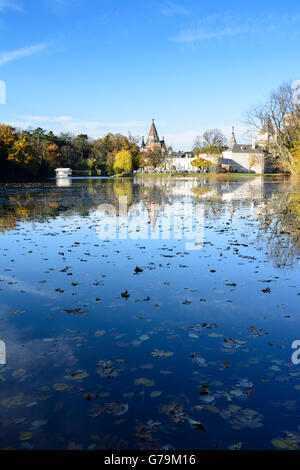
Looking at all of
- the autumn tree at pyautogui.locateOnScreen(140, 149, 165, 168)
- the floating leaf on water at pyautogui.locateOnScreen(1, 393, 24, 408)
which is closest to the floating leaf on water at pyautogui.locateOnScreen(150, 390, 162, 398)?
the floating leaf on water at pyautogui.locateOnScreen(1, 393, 24, 408)

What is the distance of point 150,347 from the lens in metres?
4.30

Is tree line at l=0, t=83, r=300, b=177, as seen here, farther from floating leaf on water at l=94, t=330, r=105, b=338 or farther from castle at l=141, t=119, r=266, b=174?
floating leaf on water at l=94, t=330, r=105, b=338

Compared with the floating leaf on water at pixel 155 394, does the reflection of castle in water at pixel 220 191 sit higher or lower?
higher

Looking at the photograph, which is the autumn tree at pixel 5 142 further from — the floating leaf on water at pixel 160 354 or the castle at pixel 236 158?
the floating leaf on water at pixel 160 354

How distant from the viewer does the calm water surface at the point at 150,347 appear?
2.96 m

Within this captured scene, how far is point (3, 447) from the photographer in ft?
9.14

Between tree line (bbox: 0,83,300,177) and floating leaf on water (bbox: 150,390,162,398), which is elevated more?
tree line (bbox: 0,83,300,177)

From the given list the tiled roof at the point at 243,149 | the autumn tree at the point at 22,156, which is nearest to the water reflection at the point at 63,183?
the autumn tree at the point at 22,156

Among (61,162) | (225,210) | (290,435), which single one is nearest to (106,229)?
(225,210)

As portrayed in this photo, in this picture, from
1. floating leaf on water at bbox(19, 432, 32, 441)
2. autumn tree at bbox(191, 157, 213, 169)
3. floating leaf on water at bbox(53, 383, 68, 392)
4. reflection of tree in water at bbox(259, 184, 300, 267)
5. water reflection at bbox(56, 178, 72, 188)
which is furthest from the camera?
autumn tree at bbox(191, 157, 213, 169)

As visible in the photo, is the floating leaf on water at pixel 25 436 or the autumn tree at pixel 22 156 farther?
the autumn tree at pixel 22 156

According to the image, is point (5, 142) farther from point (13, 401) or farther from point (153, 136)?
point (153, 136)

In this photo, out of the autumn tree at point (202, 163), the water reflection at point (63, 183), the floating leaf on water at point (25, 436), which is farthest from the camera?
the autumn tree at point (202, 163)

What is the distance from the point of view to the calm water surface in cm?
296
